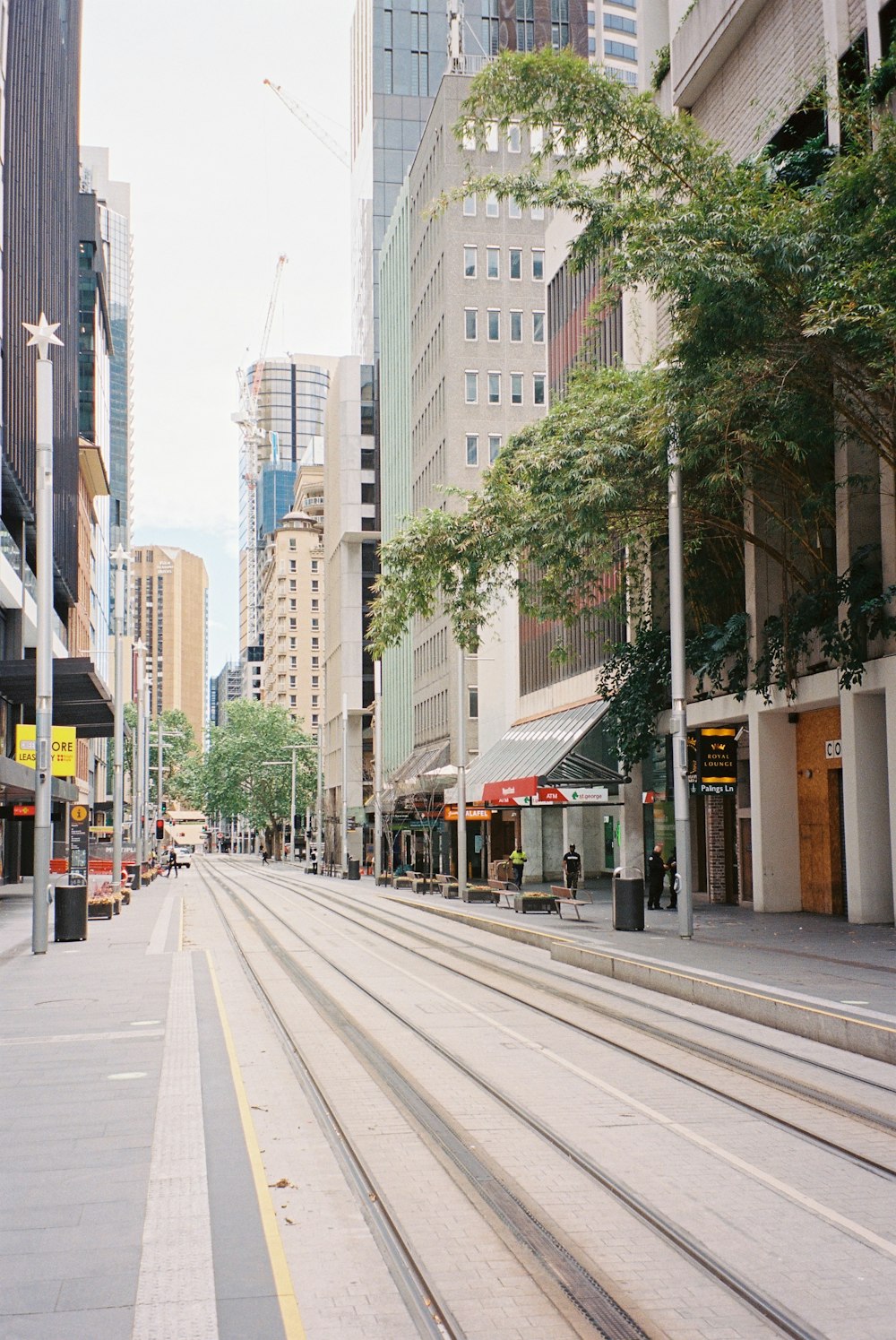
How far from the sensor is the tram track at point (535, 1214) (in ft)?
20.4

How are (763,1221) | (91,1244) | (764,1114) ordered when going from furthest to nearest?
(764,1114) < (763,1221) < (91,1244)

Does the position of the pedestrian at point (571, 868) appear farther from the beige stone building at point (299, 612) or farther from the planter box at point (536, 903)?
the beige stone building at point (299, 612)

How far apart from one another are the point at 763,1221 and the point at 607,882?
41.5 m

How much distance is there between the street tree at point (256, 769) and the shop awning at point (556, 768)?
3051 inches

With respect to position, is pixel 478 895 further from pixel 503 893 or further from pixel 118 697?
pixel 118 697

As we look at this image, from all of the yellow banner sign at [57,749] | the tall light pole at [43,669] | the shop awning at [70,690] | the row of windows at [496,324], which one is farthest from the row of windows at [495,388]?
the tall light pole at [43,669]

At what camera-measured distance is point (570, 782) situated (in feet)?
125

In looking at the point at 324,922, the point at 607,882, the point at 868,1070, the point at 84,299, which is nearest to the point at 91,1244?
the point at 868,1070

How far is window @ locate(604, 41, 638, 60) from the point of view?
126 m

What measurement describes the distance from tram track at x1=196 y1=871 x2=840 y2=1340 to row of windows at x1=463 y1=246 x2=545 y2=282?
6472 centimetres

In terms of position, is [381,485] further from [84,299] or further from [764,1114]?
[764,1114]

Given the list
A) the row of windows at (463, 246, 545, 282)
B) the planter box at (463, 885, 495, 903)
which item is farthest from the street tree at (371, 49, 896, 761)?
the row of windows at (463, 246, 545, 282)

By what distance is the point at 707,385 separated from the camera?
2150cm

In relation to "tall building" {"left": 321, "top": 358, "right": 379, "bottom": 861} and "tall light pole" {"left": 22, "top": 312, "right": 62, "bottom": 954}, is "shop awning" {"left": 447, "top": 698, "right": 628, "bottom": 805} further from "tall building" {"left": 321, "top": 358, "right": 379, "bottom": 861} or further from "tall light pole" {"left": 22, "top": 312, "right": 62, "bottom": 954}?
"tall building" {"left": 321, "top": 358, "right": 379, "bottom": 861}
